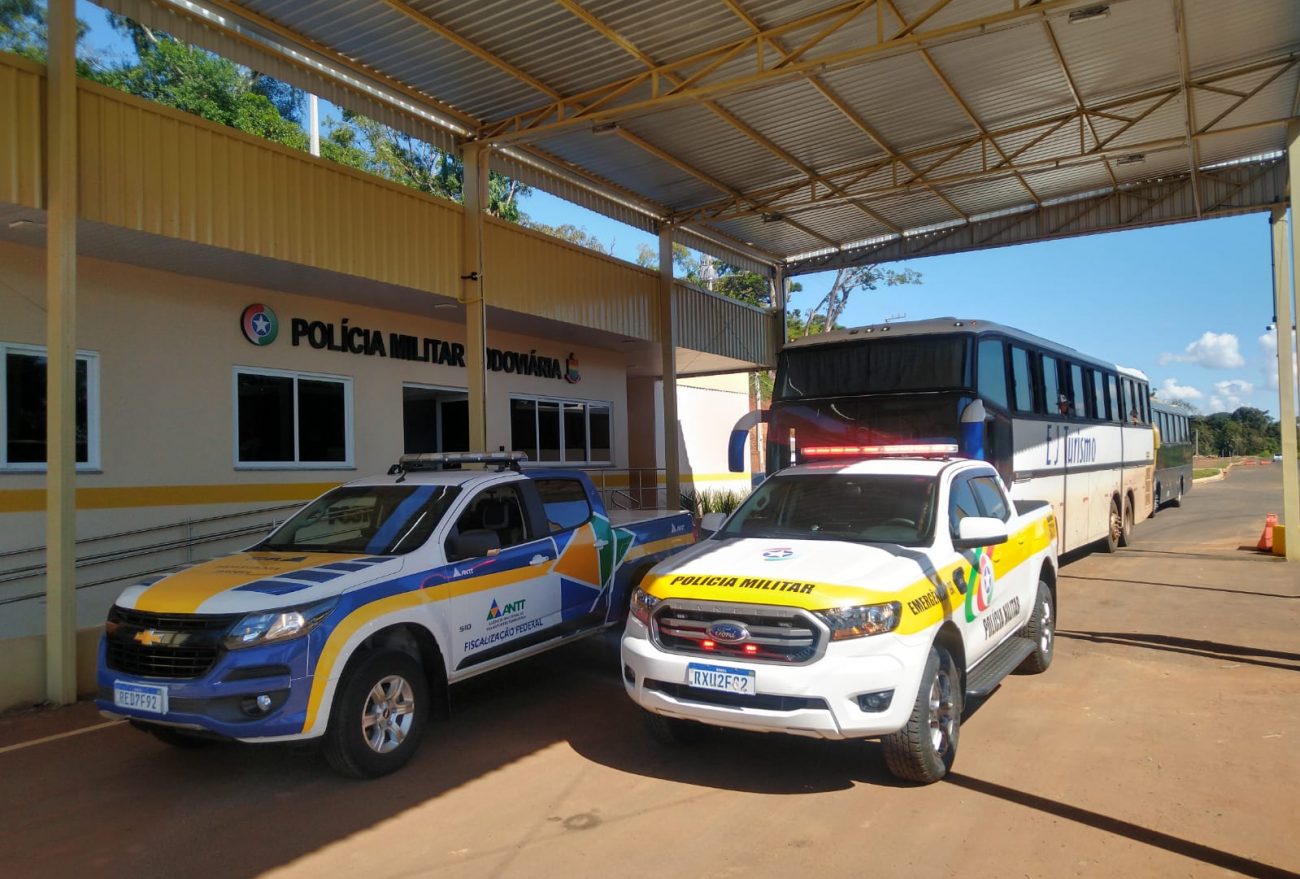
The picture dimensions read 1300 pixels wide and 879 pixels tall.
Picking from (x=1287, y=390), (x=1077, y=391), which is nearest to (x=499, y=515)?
(x=1077, y=391)

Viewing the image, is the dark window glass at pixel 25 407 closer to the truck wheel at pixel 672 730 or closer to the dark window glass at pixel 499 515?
the dark window glass at pixel 499 515

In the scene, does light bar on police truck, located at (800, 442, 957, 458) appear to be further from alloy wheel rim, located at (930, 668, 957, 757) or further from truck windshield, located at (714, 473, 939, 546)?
alloy wheel rim, located at (930, 668, 957, 757)

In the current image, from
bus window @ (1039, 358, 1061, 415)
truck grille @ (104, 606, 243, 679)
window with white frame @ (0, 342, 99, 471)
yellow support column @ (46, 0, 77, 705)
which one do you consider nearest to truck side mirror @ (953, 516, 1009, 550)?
truck grille @ (104, 606, 243, 679)

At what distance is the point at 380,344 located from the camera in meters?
13.7

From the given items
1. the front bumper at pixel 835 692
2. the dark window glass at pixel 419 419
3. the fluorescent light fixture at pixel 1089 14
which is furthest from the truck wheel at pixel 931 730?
the dark window glass at pixel 419 419

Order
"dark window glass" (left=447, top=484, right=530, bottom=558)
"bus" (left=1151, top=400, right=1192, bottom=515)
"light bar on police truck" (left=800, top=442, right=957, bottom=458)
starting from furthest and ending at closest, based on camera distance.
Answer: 1. "bus" (left=1151, top=400, right=1192, bottom=515)
2. "light bar on police truck" (left=800, top=442, right=957, bottom=458)
3. "dark window glass" (left=447, top=484, right=530, bottom=558)

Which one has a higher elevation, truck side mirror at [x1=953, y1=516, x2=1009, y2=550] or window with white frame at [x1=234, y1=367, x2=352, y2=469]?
window with white frame at [x1=234, y1=367, x2=352, y2=469]

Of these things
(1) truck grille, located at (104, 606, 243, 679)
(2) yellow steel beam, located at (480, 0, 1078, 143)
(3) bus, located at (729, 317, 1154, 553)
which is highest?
(2) yellow steel beam, located at (480, 0, 1078, 143)

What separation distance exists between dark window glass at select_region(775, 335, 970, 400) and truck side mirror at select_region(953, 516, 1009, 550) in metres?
4.17

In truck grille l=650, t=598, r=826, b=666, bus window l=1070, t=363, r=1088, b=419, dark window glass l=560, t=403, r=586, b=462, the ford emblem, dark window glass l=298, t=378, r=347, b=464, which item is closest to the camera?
truck grille l=650, t=598, r=826, b=666

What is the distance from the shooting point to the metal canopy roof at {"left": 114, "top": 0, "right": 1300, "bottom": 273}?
32.8 ft

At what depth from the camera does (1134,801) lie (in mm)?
4957

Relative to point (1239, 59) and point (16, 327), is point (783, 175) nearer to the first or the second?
point (1239, 59)

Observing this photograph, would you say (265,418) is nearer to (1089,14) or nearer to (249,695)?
(249,695)
